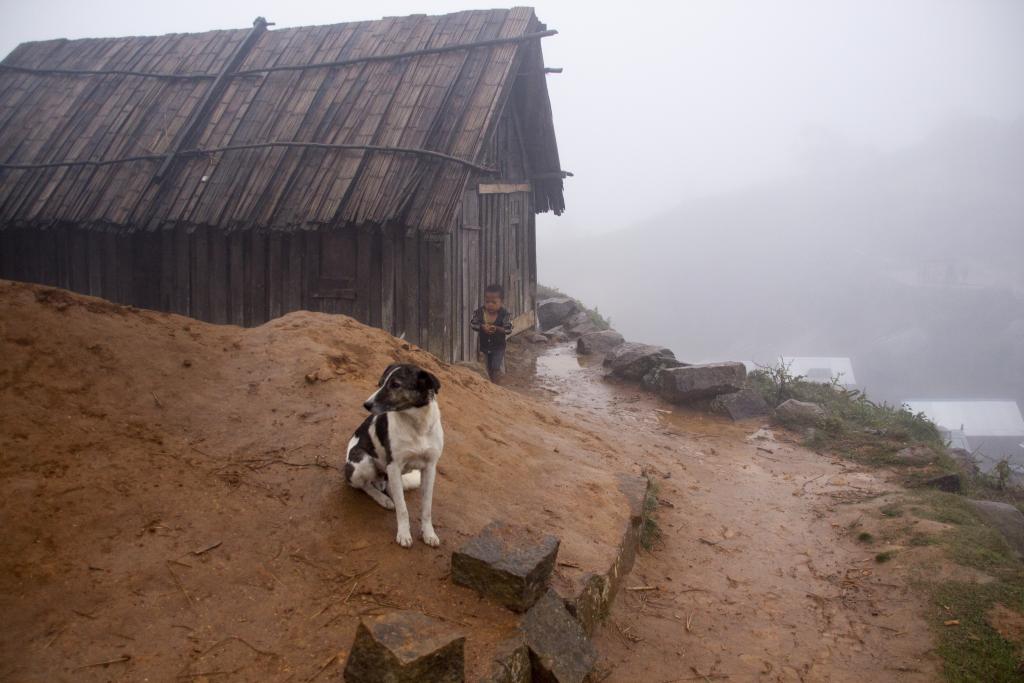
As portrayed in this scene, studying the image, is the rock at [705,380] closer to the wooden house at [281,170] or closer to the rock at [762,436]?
the rock at [762,436]

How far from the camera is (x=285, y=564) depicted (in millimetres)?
3602

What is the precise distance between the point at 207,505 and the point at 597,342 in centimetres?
1187

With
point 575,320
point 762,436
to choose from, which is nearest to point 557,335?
point 575,320

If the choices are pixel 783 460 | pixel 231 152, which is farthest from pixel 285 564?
pixel 231 152

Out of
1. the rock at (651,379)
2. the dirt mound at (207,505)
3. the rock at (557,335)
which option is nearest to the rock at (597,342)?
the rock at (557,335)

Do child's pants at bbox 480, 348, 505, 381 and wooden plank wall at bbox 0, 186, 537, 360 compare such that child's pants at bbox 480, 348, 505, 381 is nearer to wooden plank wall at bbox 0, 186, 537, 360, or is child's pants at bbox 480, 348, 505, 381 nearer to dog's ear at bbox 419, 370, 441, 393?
wooden plank wall at bbox 0, 186, 537, 360

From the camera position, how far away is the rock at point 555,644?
344 cm

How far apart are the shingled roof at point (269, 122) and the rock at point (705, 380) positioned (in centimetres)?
488

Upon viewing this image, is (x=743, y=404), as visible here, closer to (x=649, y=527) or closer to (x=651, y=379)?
(x=651, y=379)

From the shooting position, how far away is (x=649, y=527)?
6188 millimetres

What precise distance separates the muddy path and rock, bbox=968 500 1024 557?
88cm

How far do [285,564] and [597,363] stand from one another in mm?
10910

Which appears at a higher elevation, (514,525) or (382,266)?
(382,266)

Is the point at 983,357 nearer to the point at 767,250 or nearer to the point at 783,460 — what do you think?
the point at 767,250
